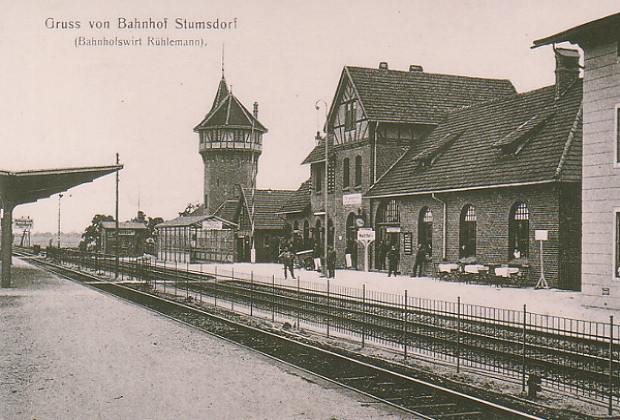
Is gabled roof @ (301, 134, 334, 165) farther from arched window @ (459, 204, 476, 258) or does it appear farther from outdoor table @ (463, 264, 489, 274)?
outdoor table @ (463, 264, 489, 274)

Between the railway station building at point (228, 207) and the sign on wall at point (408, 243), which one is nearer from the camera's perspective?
the sign on wall at point (408, 243)

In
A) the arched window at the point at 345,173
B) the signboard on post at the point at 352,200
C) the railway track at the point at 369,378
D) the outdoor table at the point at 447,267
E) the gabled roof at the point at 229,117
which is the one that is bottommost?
the railway track at the point at 369,378

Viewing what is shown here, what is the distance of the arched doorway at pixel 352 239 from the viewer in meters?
39.6

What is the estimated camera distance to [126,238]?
74375 mm

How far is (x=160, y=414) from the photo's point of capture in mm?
8242

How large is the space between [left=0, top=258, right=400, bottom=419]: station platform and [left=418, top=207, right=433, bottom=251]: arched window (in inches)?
685

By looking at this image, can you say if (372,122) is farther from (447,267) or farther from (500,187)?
(500,187)

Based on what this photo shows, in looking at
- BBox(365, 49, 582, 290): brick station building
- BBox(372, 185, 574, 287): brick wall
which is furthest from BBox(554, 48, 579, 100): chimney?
BBox(372, 185, 574, 287): brick wall

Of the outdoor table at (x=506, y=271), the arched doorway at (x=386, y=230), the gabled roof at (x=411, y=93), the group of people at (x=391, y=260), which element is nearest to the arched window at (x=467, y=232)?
the group of people at (x=391, y=260)

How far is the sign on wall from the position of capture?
33.5 metres

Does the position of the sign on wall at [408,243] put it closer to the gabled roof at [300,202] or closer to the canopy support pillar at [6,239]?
the gabled roof at [300,202]

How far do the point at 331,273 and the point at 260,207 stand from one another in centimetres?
2296

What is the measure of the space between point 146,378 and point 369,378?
312cm

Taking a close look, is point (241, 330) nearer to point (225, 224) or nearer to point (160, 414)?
point (160, 414)
